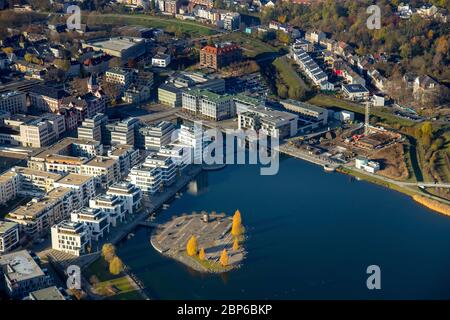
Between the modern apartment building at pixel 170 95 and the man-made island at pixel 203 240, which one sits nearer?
the man-made island at pixel 203 240

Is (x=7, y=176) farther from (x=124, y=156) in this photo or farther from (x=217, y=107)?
(x=217, y=107)

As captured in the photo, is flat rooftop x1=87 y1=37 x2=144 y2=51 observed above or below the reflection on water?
above

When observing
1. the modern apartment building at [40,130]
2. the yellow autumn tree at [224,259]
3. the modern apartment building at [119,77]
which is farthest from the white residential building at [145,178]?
the modern apartment building at [119,77]

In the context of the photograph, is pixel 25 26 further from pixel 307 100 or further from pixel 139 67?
pixel 307 100

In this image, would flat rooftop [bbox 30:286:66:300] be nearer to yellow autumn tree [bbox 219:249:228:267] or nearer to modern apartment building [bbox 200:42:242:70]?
yellow autumn tree [bbox 219:249:228:267]

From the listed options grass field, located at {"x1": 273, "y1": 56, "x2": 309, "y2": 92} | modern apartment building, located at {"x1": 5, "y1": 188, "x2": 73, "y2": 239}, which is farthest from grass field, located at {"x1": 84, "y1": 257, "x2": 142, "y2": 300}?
grass field, located at {"x1": 273, "y1": 56, "x2": 309, "y2": 92}

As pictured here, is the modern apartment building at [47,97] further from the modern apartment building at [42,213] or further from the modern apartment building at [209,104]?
the modern apartment building at [42,213]
